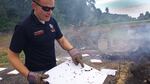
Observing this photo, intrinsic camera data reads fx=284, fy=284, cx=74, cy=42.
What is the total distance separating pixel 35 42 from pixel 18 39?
0.72 feet

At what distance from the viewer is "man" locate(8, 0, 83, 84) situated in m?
3.03

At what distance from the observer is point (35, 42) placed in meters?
3.19

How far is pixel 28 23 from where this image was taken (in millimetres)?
3100

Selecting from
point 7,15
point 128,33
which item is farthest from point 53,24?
point 7,15

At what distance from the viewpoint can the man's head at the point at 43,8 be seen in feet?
10.00

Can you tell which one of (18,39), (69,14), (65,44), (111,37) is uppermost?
(18,39)

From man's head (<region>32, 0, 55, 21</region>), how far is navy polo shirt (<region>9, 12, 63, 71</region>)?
8 centimetres

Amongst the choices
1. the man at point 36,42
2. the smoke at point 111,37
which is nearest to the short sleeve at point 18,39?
the man at point 36,42

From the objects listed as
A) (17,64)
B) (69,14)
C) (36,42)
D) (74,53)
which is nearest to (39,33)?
(36,42)

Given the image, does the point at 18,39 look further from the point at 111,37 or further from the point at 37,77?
the point at 111,37

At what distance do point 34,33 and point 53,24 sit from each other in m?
0.37

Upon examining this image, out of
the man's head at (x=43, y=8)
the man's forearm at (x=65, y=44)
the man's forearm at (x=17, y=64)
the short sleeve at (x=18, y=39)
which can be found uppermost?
the man's head at (x=43, y=8)

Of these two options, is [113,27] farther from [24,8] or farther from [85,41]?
[24,8]

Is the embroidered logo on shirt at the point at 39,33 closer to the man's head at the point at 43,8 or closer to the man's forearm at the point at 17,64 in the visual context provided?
the man's head at the point at 43,8
